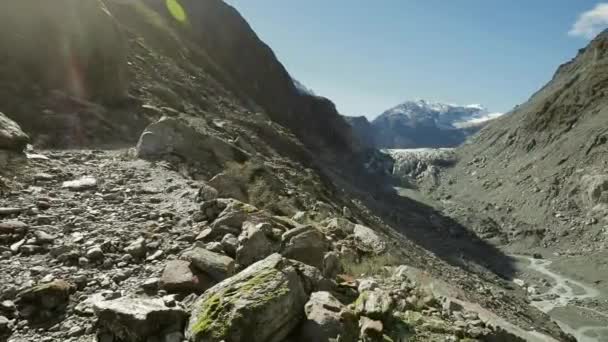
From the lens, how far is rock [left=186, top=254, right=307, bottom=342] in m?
4.67

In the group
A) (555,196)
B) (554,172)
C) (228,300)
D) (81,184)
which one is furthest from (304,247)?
(554,172)

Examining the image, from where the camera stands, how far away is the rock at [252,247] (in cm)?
643

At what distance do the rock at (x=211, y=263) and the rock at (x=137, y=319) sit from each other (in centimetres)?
98

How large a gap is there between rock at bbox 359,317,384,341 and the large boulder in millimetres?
9053

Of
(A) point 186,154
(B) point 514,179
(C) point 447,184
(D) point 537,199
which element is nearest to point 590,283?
(D) point 537,199

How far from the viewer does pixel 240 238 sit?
6.70 m

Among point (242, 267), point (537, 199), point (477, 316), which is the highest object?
point (537, 199)

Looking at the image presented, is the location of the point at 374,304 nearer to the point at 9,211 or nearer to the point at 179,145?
the point at 9,211

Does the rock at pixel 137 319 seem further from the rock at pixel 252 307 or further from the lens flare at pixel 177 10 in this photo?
the lens flare at pixel 177 10

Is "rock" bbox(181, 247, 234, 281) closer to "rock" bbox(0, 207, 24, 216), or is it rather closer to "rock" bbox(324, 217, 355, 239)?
"rock" bbox(0, 207, 24, 216)

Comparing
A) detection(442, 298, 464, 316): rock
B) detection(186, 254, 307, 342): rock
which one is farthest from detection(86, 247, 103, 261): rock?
detection(442, 298, 464, 316): rock

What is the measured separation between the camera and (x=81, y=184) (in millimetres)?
9391

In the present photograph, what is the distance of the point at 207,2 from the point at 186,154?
69.2 m

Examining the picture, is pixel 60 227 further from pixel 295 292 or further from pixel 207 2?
pixel 207 2
